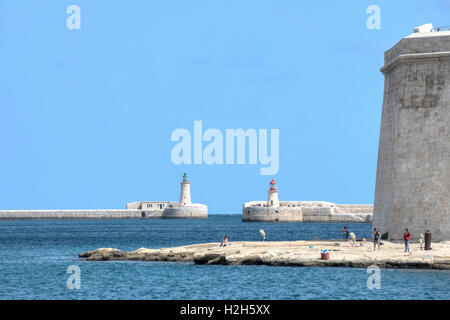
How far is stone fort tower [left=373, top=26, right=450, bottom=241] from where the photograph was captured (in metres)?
35.8

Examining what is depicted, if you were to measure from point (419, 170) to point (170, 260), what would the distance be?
1290cm

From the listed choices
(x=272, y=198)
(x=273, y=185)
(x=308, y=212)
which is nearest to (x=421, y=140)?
(x=273, y=185)

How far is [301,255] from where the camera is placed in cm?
3378

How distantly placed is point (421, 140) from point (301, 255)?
8.35m

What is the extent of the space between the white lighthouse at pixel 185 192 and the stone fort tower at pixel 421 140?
100 m

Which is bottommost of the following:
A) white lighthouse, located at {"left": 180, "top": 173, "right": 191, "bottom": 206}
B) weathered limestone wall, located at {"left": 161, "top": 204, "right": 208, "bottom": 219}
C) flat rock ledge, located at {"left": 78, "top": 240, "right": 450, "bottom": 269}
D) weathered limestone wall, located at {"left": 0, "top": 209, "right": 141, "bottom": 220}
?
weathered limestone wall, located at {"left": 0, "top": 209, "right": 141, "bottom": 220}

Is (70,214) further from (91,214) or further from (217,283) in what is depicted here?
(217,283)

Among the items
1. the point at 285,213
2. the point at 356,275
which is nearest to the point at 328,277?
the point at 356,275

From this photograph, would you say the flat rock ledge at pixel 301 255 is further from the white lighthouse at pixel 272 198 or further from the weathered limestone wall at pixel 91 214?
the weathered limestone wall at pixel 91 214

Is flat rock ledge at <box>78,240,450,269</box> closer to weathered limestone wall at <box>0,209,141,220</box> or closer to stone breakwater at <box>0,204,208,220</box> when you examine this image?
stone breakwater at <box>0,204,208,220</box>

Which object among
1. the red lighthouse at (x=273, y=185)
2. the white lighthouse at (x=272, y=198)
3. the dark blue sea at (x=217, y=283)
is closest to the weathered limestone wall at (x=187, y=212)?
the white lighthouse at (x=272, y=198)

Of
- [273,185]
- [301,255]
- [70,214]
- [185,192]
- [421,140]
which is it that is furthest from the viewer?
[70,214]

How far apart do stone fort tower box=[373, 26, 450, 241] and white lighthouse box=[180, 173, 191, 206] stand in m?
100

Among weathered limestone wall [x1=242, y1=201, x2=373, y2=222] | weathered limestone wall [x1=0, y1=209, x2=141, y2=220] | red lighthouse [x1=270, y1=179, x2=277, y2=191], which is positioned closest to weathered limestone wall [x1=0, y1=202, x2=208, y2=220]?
weathered limestone wall [x1=0, y1=209, x2=141, y2=220]
